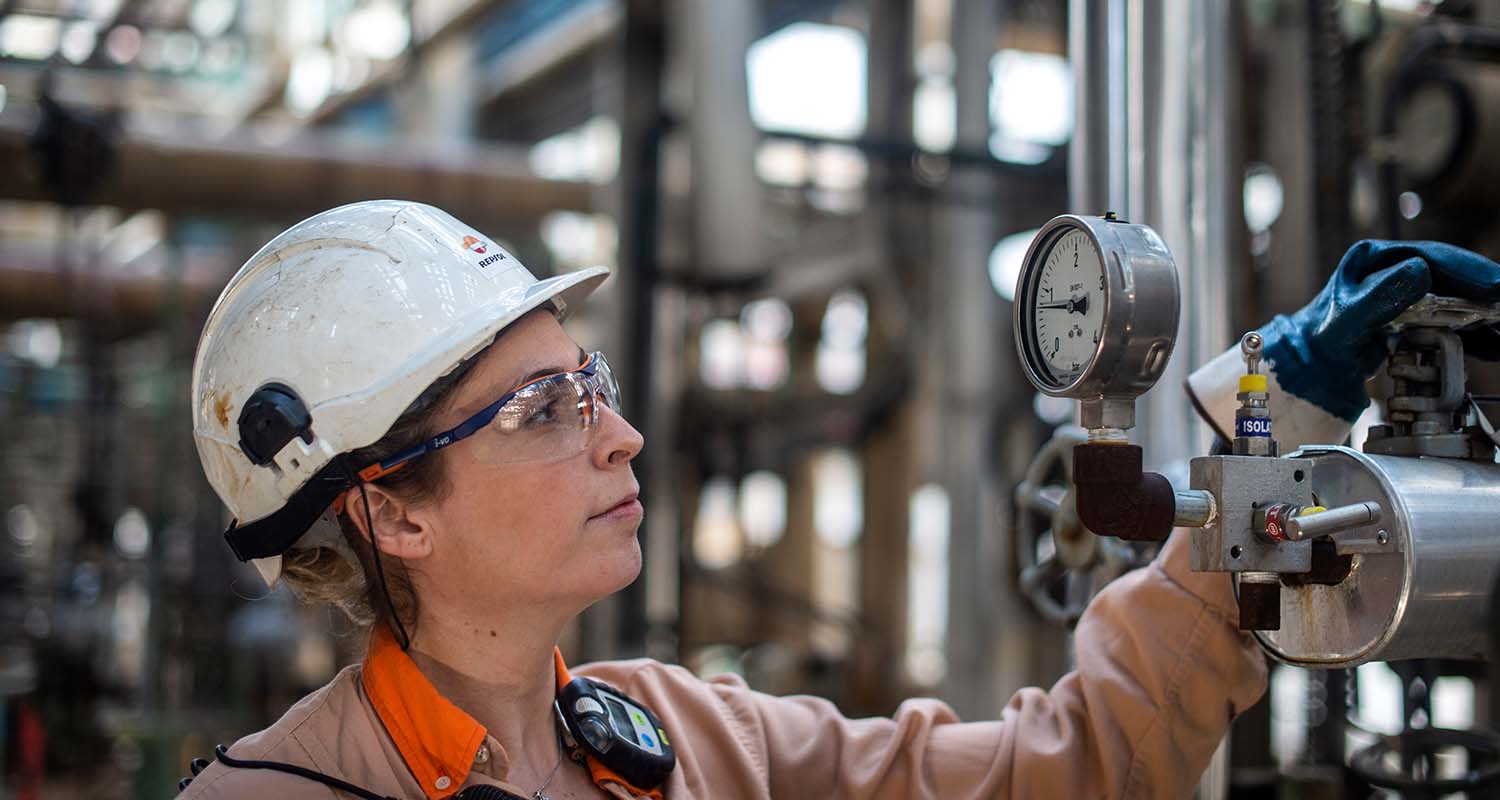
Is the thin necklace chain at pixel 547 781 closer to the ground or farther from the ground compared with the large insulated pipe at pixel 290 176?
closer to the ground

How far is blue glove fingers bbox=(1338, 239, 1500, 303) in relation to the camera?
1.27 meters

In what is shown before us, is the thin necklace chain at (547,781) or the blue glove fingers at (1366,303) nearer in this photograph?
the blue glove fingers at (1366,303)

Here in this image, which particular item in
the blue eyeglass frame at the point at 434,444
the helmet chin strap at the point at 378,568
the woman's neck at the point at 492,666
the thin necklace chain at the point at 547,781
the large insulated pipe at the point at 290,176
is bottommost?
the thin necklace chain at the point at 547,781

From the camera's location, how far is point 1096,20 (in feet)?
7.04

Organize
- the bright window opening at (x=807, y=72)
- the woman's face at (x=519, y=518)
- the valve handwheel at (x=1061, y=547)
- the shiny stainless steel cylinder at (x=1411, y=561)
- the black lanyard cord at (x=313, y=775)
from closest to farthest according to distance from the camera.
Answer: the shiny stainless steel cylinder at (x=1411, y=561) → the black lanyard cord at (x=313, y=775) → the woman's face at (x=519, y=518) → the valve handwheel at (x=1061, y=547) → the bright window opening at (x=807, y=72)

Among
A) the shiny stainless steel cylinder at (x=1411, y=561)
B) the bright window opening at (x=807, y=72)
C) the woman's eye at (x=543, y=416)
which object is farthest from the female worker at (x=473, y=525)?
the bright window opening at (x=807, y=72)

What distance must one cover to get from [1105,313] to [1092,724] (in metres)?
0.56

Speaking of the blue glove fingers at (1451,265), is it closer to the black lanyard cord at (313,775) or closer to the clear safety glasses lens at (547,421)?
the clear safety glasses lens at (547,421)

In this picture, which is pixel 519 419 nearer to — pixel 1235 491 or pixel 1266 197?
pixel 1235 491

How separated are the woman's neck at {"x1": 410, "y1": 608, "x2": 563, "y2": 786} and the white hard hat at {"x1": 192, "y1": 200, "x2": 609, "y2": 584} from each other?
181mm

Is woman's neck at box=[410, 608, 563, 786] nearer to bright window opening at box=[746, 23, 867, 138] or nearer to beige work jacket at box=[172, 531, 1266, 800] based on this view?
beige work jacket at box=[172, 531, 1266, 800]

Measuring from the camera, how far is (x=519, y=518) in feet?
4.71

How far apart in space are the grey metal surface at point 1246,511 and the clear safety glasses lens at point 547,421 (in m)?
0.63

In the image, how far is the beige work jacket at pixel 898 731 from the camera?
1.39 meters
